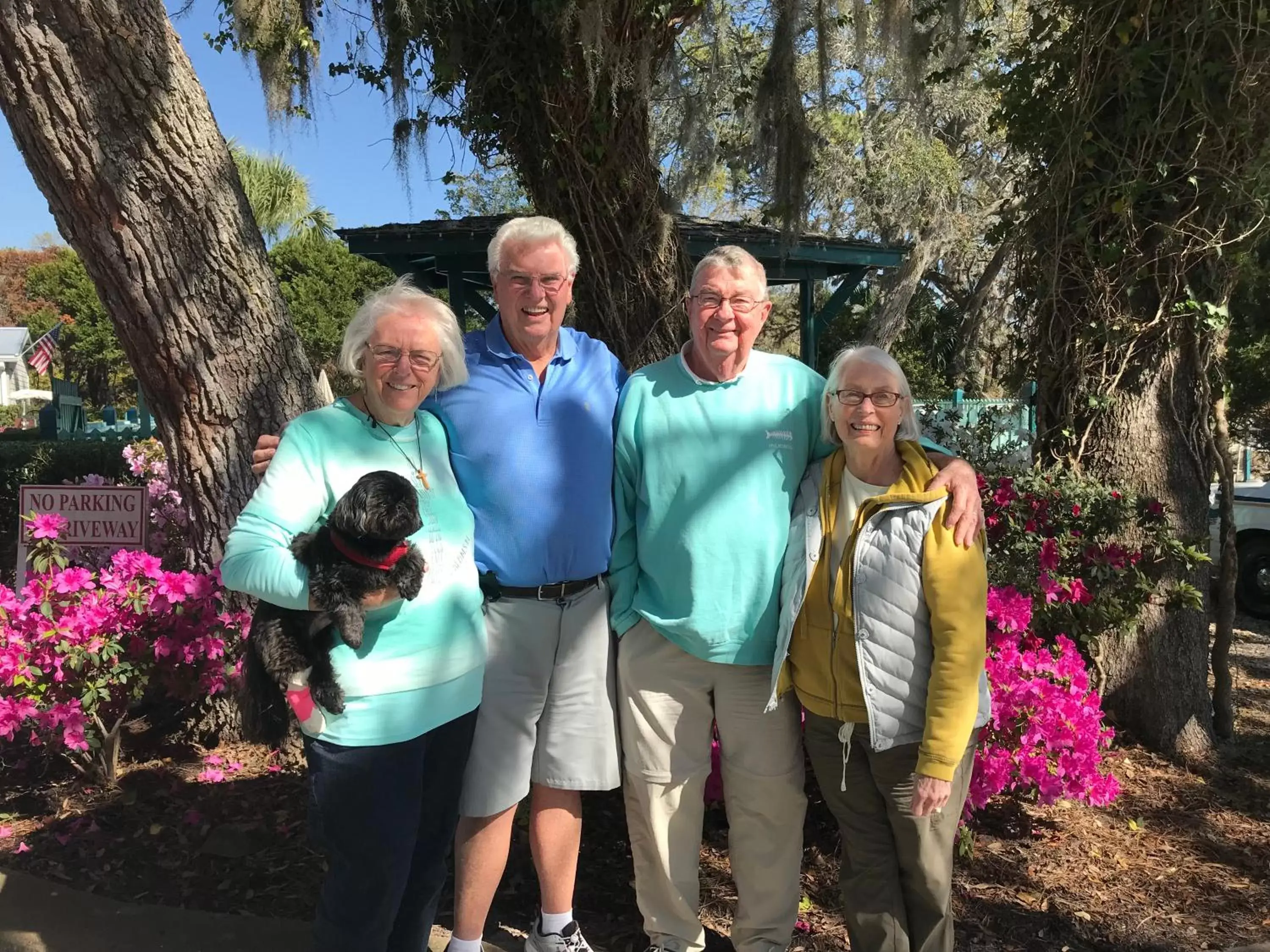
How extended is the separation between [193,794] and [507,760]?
1957mm

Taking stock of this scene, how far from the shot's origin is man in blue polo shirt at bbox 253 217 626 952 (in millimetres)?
2338

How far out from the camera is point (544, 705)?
8.14ft

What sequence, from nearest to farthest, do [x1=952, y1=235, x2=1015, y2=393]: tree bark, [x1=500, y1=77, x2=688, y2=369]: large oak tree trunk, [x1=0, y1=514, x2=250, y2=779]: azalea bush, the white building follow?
[x1=0, y1=514, x2=250, y2=779]: azalea bush → [x1=500, y1=77, x2=688, y2=369]: large oak tree trunk → [x1=952, y1=235, x2=1015, y2=393]: tree bark → the white building

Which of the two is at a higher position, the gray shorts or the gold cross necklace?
the gold cross necklace

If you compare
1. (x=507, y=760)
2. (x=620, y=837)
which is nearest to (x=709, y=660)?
(x=507, y=760)

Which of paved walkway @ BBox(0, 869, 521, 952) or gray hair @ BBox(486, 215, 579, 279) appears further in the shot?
paved walkway @ BBox(0, 869, 521, 952)

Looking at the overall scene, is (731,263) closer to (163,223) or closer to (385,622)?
(385,622)

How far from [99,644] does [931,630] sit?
300cm

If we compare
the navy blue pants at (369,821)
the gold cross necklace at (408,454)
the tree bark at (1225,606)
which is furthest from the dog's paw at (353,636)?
the tree bark at (1225,606)

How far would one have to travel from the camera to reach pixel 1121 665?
414cm

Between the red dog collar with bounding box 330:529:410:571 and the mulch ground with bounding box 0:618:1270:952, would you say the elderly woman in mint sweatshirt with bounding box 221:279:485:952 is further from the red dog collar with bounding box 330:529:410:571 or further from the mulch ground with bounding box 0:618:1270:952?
the mulch ground with bounding box 0:618:1270:952

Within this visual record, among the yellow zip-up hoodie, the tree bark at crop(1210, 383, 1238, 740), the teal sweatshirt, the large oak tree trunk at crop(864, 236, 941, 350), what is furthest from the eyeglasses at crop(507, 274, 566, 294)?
the large oak tree trunk at crop(864, 236, 941, 350)

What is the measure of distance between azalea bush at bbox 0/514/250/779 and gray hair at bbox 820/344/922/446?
8.17 ft

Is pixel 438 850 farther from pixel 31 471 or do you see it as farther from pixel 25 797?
pixel 31 471
